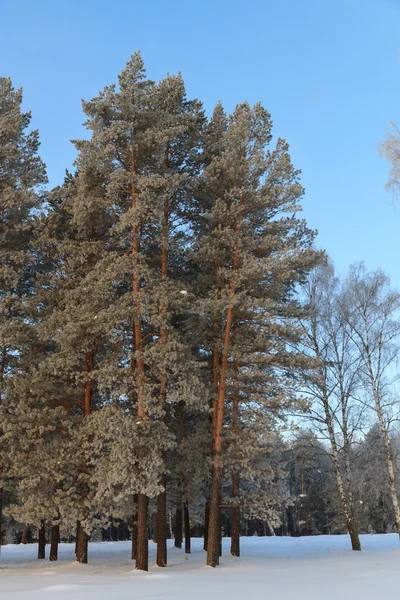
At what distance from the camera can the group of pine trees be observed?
49.4 ft

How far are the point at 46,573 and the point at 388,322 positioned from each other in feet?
51.3

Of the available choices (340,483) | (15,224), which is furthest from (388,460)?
(15,224)

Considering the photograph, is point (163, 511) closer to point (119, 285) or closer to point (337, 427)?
point (119, 285)

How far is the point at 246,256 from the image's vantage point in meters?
16.2

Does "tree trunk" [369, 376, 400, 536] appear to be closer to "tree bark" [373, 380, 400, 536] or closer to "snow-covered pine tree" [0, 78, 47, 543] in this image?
"tree bark" [373, 380, 400, 536]

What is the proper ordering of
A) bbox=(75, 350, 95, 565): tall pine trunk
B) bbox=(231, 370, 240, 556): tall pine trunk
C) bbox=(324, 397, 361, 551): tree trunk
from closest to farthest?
1. bbox=(231, 370, 240, 556): tall pine trunk
2. bbox=(75, 350, 95, 565): tall pine trunk
3. bbox=(324, 397, 361, 551): tree trunk

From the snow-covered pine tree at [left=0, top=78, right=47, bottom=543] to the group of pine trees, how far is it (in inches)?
3.2

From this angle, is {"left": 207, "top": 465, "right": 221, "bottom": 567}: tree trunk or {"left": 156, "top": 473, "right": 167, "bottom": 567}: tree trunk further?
{"left": 156, "top": 473, "right": 167, "bottom": 567}: tree trunk

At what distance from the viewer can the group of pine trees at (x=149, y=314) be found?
1507 centimetres

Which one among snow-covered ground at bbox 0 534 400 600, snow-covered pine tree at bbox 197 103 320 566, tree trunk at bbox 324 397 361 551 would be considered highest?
snow-covered pine tree at bbox 197 103 320 566

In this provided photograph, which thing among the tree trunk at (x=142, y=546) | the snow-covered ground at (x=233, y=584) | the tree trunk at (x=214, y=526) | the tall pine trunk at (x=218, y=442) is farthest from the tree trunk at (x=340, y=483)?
the tree trunk at (x=142, y=546)

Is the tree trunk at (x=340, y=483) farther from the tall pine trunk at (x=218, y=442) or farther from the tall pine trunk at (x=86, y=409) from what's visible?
the tall pine trunk at (x=86, y=409)

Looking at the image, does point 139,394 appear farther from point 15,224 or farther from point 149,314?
point 15,224

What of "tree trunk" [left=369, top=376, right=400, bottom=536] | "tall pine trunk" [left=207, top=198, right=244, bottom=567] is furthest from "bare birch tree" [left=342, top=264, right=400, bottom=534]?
"tall pine trunk" [left=207, top=198, right=244, bottom=567]
